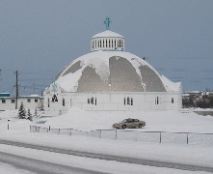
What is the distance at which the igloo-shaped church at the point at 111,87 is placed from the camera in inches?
4003

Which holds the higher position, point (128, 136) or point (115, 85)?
point (115, 85)

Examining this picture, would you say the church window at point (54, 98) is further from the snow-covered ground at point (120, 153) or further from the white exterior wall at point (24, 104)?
the snow-covered ground at point (120, 153)

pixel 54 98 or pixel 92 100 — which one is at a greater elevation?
pixel 54 98

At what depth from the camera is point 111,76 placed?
10238cm

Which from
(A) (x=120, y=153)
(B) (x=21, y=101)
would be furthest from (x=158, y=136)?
(B) (x=21, y=101)

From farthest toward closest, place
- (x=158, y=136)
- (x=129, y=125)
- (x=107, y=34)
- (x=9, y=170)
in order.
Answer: (x=107, y=34)
(x=129, y=125)
(x=158, y=136)
(x=9, y=170)

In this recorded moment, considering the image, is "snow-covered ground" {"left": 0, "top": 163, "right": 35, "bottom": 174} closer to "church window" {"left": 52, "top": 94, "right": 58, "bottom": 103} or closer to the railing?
the railing

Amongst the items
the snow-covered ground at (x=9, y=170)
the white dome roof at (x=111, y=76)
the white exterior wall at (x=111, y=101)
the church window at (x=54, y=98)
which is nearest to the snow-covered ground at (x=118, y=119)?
the white exterior wall at (x=111, y=101)

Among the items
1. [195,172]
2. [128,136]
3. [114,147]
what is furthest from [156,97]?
[195,172]

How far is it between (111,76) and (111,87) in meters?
2.19

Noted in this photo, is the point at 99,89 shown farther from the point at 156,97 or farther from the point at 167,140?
the point at 167,140

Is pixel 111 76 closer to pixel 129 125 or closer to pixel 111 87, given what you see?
pixel 111 87

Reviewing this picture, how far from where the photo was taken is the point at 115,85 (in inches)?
4001

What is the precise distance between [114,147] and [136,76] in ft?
208
